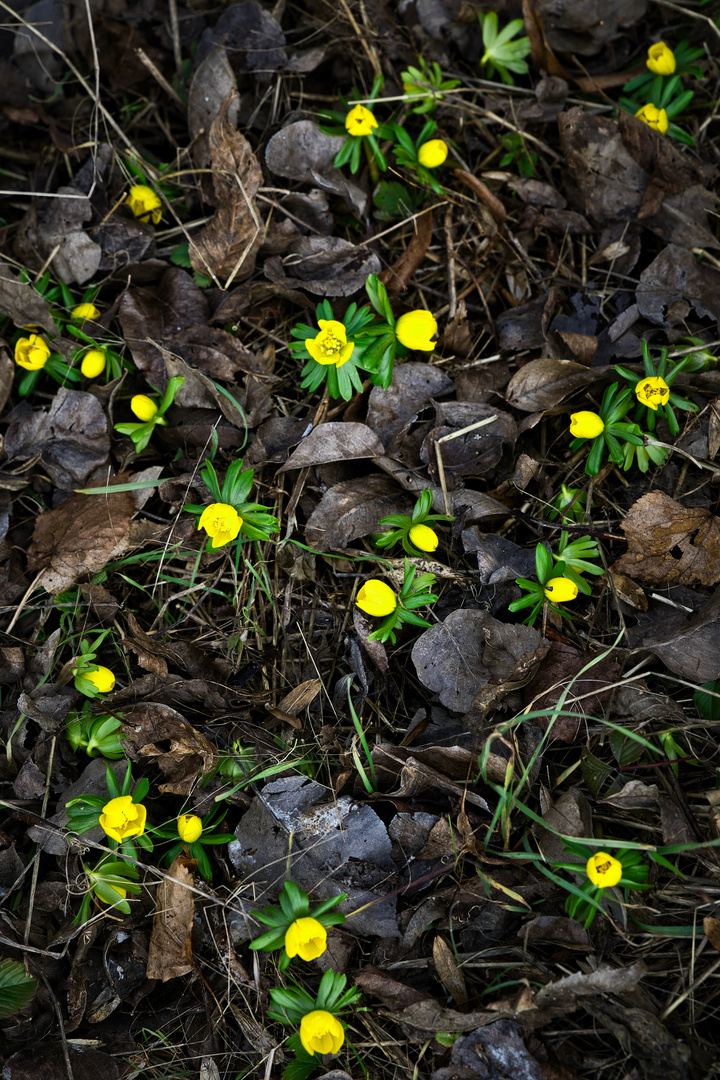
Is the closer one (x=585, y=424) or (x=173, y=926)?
(x=173, y=926)

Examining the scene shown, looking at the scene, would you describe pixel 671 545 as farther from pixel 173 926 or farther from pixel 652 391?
pixel 173 926

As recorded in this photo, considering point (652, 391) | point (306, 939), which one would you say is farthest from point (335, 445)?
point (306, 939)

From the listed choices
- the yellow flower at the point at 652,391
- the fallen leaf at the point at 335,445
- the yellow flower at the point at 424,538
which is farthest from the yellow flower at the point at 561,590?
the fallen leaf at the point at 335,445

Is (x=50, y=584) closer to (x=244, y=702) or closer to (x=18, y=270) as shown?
(x=244, y=702)

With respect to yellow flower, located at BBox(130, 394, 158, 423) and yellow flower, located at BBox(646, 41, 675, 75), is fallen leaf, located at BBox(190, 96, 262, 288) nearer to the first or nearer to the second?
yellow flower, located at BBox(130, 394, 158, 423)

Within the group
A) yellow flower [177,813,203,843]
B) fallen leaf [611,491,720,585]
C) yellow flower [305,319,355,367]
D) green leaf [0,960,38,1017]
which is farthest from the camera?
yellow flower [305,319,355,367]

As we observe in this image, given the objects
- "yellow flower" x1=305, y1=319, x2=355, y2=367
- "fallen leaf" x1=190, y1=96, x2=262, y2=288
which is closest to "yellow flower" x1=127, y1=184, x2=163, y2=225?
"fallen leaf" x1=190, y1=96, x2=262, y2=288
